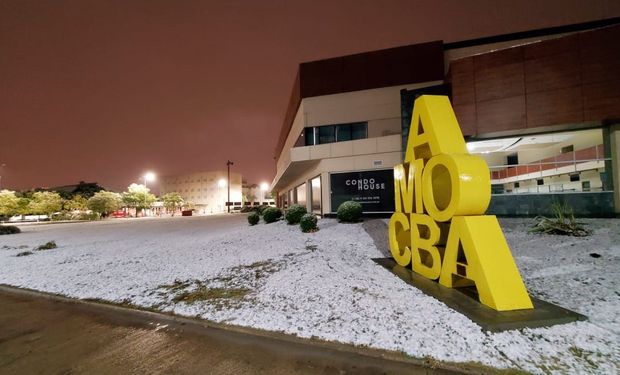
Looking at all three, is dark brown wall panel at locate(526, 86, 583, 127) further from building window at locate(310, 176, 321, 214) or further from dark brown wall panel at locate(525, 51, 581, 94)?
building window at locate(310, 176, 321, 214)

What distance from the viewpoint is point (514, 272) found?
4.43m

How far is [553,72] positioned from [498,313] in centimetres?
1362

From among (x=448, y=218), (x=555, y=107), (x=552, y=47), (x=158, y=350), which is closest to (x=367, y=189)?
(x=555, y=107)

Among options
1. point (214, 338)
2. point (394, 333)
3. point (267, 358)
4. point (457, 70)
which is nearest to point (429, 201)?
point (394, 333)

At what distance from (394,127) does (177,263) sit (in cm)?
1514

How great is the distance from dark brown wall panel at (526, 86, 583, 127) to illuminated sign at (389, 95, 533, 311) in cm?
989

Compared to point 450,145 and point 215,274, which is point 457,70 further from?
point 215,274

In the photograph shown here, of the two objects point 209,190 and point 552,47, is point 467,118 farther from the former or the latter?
point 209,190

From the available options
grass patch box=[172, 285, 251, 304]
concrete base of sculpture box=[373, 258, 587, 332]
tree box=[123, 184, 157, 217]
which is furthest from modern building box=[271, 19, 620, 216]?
tree box=[123, 184, 157, 217]

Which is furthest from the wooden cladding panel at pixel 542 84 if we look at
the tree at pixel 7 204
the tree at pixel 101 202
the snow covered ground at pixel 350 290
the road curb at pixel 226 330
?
the tree at pixel 7 204

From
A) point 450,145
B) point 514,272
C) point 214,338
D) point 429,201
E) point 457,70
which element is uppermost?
point 457,70

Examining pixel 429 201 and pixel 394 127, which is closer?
pixel 429 201

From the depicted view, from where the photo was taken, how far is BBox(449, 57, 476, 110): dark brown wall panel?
13477mm

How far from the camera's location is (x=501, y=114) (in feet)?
42.5
